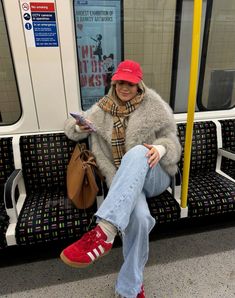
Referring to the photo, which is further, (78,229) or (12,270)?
(12,270)

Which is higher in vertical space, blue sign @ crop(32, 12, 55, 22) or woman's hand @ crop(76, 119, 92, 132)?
blue sign @ crop(32, 12, 55, 22)

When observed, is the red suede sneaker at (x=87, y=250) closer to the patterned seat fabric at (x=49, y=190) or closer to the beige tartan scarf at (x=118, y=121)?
the patterned seat fabric at (x=49, y=190)

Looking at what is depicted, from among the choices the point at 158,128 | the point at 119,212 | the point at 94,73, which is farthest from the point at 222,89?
the point at 119,212

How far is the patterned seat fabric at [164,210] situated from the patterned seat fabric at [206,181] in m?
0.12

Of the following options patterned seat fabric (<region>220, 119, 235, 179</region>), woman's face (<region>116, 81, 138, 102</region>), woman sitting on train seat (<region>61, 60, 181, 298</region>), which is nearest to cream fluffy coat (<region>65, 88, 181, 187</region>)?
woman sitting on train seat (<region>61, 60, 181, 298</region>)

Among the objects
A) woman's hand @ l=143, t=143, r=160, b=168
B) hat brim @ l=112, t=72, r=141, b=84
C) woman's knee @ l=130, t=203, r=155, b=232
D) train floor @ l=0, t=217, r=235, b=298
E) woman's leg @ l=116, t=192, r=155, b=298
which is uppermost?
hat brim @ l=112, t=72, r=141, b=84

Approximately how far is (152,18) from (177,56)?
0.40 meters

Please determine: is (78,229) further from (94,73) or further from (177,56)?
(177,56)

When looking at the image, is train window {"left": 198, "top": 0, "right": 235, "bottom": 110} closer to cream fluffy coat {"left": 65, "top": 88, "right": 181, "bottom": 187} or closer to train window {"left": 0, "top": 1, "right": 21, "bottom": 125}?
cream fluffy coat {"left": 65, "top": 88, "right": 181, "bottom": 187}

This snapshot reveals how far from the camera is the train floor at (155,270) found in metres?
1.64

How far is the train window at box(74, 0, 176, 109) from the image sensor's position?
73.4 inches

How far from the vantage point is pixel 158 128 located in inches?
65.6

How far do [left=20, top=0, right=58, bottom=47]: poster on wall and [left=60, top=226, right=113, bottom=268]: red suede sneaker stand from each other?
147 centimetres

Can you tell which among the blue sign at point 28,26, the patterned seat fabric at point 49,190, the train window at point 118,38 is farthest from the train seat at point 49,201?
the blue sign at point 28,26
